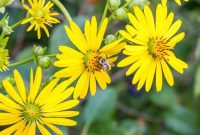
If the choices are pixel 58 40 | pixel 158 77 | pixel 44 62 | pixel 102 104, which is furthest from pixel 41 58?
pixel 102 104

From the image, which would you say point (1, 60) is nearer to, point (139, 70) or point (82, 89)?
point (82, 89)

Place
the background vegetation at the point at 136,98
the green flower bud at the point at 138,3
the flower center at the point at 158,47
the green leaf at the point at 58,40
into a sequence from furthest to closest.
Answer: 1. the background vegetation at the point at 136,98
2. the green leaf at the point at 58,40
3. the flower center at the point at 158,47
4. the green flower bud at the point at 138,3

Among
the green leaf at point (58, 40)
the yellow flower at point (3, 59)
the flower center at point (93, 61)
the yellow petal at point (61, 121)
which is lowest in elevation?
the yellow petal at point (61, 121)

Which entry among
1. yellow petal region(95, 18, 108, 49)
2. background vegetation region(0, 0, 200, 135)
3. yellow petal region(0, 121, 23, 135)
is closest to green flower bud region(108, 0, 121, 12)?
yellow petal region(95, 18, 108, 49)

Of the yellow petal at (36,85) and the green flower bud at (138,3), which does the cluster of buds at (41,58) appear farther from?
the green flower bud at (138,3)

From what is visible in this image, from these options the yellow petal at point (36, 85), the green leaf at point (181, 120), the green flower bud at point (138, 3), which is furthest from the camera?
the green leaf at point (181, 120)

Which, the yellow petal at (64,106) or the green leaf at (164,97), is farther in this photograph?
the green leaf at (164,97)

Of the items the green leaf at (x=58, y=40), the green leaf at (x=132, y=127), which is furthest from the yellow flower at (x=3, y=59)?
the green leaf at (x=132, y=127)

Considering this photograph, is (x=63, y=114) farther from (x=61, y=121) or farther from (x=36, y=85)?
(x=36, y=85)
